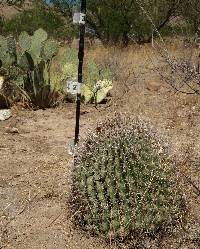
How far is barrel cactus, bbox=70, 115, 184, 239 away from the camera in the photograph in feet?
10.5

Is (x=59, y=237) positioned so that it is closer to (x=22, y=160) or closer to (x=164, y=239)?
(x=164, y=239)

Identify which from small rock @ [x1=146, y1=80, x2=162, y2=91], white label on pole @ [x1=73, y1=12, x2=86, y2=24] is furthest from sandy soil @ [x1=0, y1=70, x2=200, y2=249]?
white label on pole @ [x1=73, y1=12, x2=86, y2=24]

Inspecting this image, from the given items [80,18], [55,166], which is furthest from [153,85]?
[80,18]

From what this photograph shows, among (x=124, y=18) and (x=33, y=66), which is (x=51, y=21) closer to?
(x=124, y=18)

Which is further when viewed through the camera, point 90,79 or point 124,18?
point 124,18

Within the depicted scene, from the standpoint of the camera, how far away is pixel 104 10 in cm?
1598

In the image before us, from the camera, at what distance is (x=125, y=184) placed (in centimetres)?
319

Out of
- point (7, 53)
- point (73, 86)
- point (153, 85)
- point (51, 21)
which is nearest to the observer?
point (73, 86)

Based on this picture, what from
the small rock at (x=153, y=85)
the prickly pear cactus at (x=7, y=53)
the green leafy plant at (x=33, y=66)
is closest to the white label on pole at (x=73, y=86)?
the green leafy plant at (x=33, y=66)

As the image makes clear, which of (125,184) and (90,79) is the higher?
(90,79)

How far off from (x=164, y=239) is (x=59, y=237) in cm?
70

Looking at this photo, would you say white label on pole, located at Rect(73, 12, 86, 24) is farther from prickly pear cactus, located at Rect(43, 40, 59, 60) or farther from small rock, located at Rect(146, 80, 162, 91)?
small rock, located at Rect(146, 80, 162, 91)

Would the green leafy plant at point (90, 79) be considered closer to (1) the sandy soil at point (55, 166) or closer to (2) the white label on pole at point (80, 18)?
(1) the sandy soil at point (55, 166)

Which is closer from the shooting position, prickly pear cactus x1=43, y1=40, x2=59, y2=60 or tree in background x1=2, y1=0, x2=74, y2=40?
prickly pear cactus x1=43, y1=40, x2=59, y2=60
